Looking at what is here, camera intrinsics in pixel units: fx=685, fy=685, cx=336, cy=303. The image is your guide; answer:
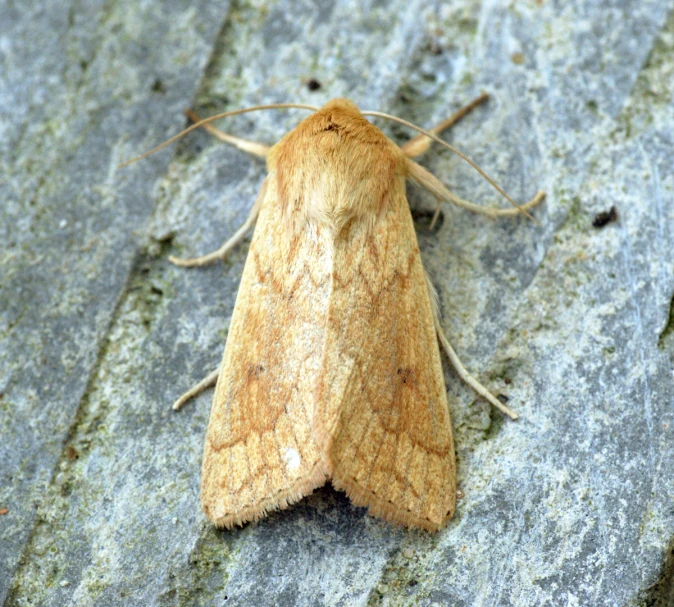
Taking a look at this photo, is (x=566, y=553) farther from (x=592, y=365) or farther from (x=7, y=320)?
(x=7, y=320)

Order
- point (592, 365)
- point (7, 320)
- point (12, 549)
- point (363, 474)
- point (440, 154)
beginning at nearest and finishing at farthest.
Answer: point (363, 474)
point (12, 549)
point (592, 365)
point (7, 320)
point (440, 154)

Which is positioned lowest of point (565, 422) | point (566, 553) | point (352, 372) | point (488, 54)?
point (566, 553)

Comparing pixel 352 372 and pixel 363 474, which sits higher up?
pixel 352 372

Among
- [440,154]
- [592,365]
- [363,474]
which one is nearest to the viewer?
[363,474]

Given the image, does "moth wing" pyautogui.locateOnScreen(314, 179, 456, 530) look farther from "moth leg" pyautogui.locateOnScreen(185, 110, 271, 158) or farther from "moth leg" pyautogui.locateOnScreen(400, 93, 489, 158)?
"moth leg" pyautogui.locateOnScreen(185, 110, 271, 158)

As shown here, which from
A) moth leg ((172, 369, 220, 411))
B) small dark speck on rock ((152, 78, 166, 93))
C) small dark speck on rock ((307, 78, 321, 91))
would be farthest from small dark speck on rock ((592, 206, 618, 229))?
small dark speck on rock ((152, 78, 166, 93))

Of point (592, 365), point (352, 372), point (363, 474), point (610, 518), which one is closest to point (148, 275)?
point (352, 372)

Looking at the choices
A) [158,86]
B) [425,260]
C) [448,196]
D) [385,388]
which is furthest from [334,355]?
[158,86]

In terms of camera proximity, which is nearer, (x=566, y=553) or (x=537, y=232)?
(x=566, y=553)
